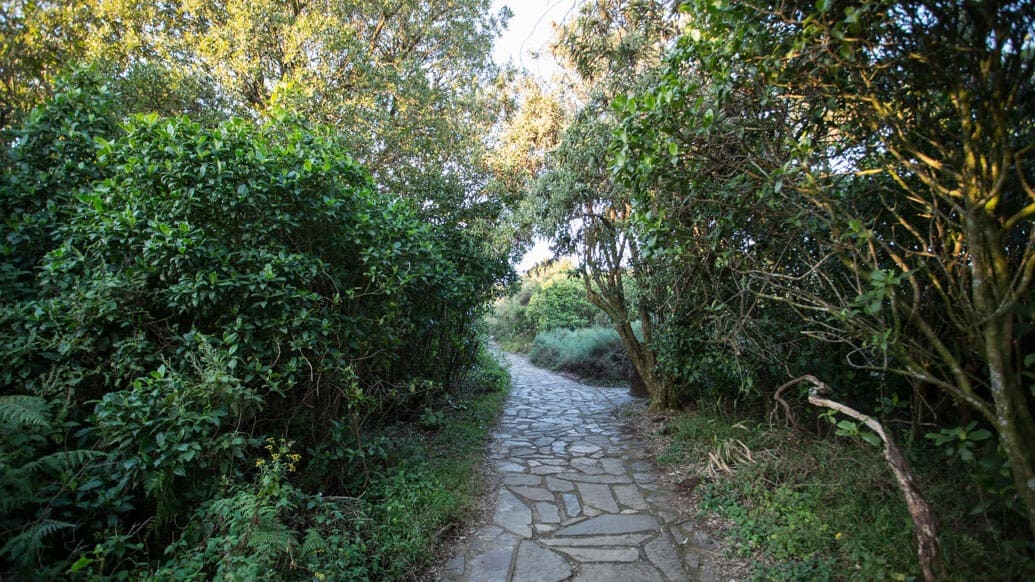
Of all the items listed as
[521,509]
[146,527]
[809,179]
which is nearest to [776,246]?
[809,179]

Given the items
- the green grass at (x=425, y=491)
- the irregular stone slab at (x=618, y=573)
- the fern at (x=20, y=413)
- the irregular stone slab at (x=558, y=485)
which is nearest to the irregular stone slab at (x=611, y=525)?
the irregular stone slab at (x=618, y=573)

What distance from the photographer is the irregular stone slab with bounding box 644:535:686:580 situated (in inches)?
118

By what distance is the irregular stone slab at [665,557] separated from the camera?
3.00 m

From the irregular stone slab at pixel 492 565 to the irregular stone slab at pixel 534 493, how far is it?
95 cm

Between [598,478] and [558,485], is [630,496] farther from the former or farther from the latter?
[558,485]

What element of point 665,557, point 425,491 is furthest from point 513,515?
point 665,557

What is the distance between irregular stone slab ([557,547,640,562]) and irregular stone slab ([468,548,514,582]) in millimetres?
396

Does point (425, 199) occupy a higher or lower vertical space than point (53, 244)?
higher

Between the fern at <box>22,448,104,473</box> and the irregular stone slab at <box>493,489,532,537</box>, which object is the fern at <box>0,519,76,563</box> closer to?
the fern at <box>22,448,104,473</box>

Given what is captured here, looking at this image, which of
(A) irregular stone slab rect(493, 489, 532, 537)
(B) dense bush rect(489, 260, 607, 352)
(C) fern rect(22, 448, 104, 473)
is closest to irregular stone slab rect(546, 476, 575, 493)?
(A) irregular stone slab rect(493, 489, 532, 537)

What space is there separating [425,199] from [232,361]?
4579 mm

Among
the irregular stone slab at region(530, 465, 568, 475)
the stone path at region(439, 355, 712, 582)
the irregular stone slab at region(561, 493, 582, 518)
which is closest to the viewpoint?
the stone path at region(439, 355, 712, 582)

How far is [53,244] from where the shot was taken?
363cm

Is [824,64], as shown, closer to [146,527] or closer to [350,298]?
[350,298]
